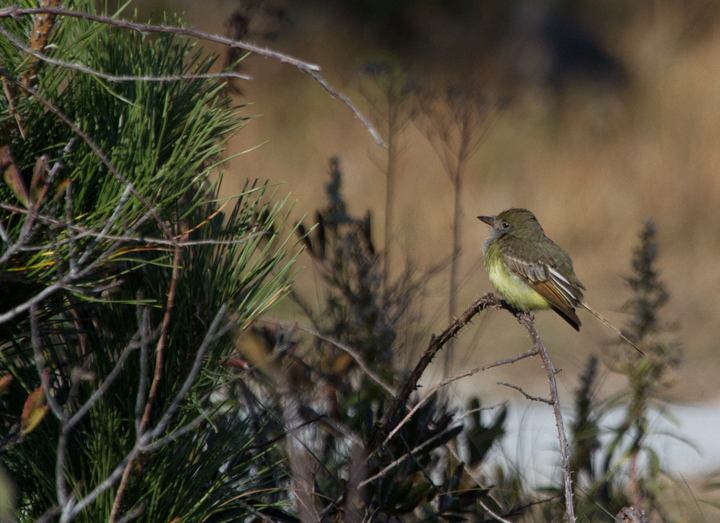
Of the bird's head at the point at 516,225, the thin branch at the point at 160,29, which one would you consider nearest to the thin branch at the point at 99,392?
the thin branch at the point at 160,29

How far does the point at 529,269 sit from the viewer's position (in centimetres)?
310

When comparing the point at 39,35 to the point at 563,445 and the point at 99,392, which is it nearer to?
the point at 99,392

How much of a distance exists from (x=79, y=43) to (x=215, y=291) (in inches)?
23.7

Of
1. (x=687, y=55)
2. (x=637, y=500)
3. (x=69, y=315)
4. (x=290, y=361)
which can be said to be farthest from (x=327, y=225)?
(x=687, y=55)

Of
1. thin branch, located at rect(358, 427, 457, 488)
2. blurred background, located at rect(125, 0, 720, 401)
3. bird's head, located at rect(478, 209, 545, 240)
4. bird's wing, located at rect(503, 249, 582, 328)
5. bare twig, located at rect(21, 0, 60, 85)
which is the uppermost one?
blurred background, located at rect(125, 0, 720, 401)

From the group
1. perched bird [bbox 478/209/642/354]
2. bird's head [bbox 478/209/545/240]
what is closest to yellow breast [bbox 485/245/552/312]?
perched bird [bbox 478/209/642/354]

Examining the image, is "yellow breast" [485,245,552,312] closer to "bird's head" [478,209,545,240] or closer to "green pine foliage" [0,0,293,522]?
"bird's head" [478,209,545,240]

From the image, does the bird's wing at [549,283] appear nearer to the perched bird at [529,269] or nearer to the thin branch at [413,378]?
the perched bird at [529,269]

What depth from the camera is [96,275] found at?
1526 millimetres

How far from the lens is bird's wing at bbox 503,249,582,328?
115 inches

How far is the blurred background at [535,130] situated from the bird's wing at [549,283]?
5412 mm

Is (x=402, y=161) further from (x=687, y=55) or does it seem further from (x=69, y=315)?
(x=69, y=315)

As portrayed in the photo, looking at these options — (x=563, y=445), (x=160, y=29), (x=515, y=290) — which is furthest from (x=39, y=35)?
(x=515, y=290)

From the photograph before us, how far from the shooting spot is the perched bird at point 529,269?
2.99m
